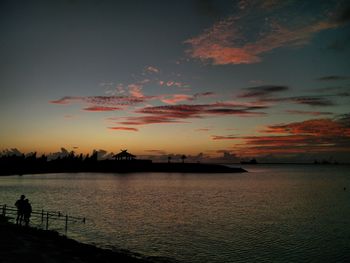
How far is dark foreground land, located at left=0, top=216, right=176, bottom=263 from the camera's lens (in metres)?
23.1

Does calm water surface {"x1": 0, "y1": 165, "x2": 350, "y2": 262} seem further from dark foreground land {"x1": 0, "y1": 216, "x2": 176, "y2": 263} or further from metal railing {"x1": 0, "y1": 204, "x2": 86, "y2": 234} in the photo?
dark foreground land {"x1": 0, "y1": 216, "x2": 176, "y2": 263}

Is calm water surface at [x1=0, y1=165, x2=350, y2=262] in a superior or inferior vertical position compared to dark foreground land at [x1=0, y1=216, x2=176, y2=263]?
inferior

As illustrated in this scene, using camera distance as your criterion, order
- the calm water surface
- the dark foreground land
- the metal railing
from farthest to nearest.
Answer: the metal railing, the calm water surface, the dark foreground land

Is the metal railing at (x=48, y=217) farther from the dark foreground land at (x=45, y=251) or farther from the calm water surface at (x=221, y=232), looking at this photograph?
the dark foreground land at (x=45, y=251)

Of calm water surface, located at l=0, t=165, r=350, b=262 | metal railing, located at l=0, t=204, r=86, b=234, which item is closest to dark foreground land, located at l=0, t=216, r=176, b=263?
calm water surface, located at l=0, t=165, r=350, b=262

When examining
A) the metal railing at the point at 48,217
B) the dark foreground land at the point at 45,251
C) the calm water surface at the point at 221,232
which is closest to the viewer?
the dark foreground land at the point at 45,251

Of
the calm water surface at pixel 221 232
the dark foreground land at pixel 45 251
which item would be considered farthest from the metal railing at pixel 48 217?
the dark foreground land at pixel 45 251

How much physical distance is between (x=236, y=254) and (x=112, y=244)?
1409cm

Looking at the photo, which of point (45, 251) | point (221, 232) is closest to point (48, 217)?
point (45, 251)

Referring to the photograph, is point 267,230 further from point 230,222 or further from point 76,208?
point 76,208

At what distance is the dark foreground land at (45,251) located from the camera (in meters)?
23.1

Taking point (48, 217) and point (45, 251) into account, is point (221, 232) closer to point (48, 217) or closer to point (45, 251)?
point (45, 251)

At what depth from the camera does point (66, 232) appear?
135ft

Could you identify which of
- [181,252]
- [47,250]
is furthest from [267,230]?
[47,250]
